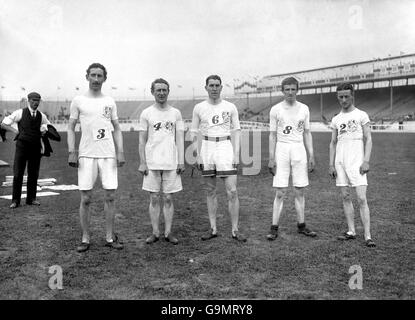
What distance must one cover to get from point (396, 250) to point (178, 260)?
2.74 meters

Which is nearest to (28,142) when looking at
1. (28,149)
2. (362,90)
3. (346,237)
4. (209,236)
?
(28,149)

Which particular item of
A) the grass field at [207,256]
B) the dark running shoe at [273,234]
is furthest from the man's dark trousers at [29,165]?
the dark running shoe at [273,234]

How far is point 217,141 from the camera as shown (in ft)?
20.1

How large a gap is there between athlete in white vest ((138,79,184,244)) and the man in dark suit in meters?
3.58

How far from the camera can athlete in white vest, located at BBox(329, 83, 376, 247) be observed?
5910 mm

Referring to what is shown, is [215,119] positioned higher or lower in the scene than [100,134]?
higher

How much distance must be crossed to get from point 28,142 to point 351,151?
20.2 feet

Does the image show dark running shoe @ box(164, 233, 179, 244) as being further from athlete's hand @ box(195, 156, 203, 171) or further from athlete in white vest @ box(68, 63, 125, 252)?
athlete's hand @ box(195, 156, 203, 171)

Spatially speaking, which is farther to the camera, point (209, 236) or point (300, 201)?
point (300, 201)

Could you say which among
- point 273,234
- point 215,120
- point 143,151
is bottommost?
Answer: point 273,234

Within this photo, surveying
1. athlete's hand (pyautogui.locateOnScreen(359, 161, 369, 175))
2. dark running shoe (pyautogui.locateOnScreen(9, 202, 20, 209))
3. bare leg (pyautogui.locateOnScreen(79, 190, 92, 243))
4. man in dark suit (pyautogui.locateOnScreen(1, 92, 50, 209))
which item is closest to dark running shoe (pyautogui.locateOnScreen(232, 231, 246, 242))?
athlete's hand (pyautogui.locateOnScreen(359, 161, 369, 175))

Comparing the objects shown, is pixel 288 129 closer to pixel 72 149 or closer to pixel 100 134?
pixel 100 134

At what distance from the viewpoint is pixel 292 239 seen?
19.9ft
